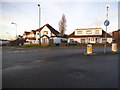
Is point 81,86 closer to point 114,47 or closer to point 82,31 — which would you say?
point 114,47

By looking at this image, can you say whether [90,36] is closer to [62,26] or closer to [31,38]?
[62,26]

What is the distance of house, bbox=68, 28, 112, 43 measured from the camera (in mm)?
38344

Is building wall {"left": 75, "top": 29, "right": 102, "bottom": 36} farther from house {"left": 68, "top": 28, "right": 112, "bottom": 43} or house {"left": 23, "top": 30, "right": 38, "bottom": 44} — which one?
house {"left": 23, "top": 30, "right": 38, "bottom": 44}

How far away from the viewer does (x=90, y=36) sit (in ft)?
127

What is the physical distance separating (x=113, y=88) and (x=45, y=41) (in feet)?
130

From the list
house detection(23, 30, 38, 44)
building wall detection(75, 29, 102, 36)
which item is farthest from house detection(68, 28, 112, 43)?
house detection(23, 30, 38, 44)

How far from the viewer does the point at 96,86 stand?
3.47 m

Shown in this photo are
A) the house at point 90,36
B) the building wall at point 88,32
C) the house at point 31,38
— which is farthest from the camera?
the house at point 31,38

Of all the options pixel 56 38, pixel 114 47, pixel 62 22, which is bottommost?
pixel 114 47

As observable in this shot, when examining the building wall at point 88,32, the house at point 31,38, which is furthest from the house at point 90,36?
the house at point 31,38

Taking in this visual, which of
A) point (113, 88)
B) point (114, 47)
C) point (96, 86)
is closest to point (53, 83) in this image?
point (96, 86)

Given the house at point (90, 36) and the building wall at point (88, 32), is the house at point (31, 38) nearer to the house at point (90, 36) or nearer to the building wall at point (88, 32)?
the house at point (90, 36)

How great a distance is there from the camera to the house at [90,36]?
3834cm

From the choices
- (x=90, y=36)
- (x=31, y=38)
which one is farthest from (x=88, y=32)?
(x=31, y=38)
